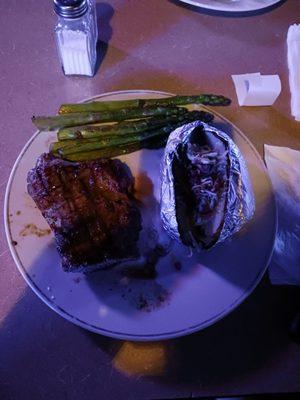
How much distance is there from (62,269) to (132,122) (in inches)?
21.1

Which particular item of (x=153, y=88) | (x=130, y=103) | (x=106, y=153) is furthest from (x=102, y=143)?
(x=153, y=88)

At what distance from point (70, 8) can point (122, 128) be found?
43 centimetres

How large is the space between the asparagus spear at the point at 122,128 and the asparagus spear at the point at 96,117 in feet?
0.06

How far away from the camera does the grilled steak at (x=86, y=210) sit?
1.01 m

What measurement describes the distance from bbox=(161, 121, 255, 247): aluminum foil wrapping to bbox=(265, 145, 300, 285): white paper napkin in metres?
0.23

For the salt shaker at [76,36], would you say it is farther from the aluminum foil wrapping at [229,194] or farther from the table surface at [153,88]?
the aluminum foil wrapping at [229,194]

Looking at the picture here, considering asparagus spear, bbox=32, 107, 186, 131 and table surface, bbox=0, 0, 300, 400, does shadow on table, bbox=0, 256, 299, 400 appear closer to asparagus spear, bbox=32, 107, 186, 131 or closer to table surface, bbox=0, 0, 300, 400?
table surface, bbox=0, 0, 300, 400

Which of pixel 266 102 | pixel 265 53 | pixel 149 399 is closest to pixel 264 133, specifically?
pixel 266 102

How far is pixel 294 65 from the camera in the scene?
158cm

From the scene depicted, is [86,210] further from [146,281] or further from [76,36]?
[76,36]

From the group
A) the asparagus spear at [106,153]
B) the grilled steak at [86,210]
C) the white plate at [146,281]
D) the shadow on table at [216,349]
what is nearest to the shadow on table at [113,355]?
the shadow on table at [216,349]

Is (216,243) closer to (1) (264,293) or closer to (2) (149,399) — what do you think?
(1) (264,293)

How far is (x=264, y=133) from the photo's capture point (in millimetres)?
1461

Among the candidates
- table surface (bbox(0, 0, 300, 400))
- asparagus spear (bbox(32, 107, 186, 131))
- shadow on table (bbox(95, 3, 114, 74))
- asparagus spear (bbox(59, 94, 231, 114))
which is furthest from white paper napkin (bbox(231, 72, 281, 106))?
shadow on table (bbox(95, 3, 114, 74))
